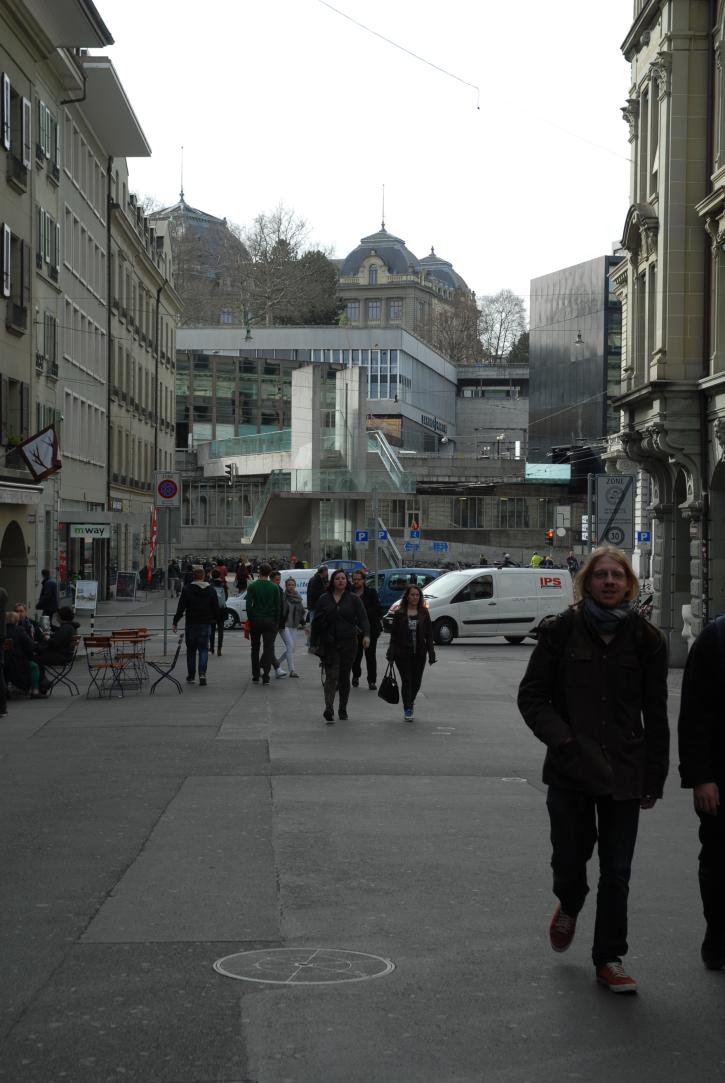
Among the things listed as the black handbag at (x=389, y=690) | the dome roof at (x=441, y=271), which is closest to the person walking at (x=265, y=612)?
the black handbag at (x=389, y=690)

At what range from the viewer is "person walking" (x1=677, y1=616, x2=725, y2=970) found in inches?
252

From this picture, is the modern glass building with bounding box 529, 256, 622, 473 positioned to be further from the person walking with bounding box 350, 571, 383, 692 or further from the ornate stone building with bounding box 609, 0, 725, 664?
the person walking with bounding box 350, 571, 383, 692

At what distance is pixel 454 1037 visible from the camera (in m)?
5.52

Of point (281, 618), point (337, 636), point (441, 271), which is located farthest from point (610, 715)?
point (441, 271)

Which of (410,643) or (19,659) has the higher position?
(410,643)

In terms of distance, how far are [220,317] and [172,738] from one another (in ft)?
359

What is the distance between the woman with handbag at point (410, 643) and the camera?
A: 18109mm

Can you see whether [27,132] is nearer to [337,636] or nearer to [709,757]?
[337,636]

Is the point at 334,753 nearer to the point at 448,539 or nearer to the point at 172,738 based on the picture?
the point at 172,738

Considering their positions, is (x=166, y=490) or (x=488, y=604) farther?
(x=488, y=604)

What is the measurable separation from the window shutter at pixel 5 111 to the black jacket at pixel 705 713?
2605 centimetres

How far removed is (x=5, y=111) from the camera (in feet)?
98.0

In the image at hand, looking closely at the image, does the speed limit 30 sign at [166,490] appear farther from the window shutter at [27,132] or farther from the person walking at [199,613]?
the window shutter at [27,132]

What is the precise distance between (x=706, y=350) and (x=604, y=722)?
2165cm
